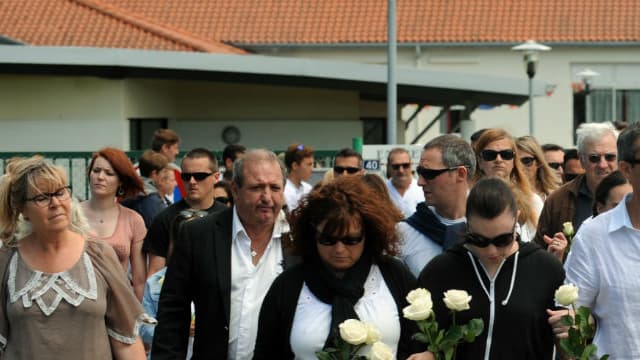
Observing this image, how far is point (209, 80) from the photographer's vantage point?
74.1ft

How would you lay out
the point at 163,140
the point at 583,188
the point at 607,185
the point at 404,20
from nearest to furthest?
the point at 607,185
the point at 583,188
the point at 163,140
the point at 404,20

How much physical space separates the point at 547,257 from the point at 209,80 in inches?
681

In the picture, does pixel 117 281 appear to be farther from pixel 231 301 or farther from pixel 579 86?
pixel 579 86

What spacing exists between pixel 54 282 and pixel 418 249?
1.77m

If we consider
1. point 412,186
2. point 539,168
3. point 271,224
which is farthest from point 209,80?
point 271,224

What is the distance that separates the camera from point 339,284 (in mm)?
5613

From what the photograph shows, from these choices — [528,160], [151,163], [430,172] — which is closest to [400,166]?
[151,163]

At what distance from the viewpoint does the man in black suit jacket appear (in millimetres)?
6184

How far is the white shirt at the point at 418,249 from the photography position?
6.55 meters

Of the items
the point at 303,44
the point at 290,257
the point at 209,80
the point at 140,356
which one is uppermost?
the point at 303,44

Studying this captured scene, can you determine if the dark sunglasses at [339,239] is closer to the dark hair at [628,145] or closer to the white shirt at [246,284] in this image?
the white shirt at [246,284]

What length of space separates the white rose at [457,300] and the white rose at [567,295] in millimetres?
354

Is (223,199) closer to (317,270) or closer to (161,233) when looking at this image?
(161,233)

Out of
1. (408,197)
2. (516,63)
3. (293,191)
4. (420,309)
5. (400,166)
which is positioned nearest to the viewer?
(420,309)
